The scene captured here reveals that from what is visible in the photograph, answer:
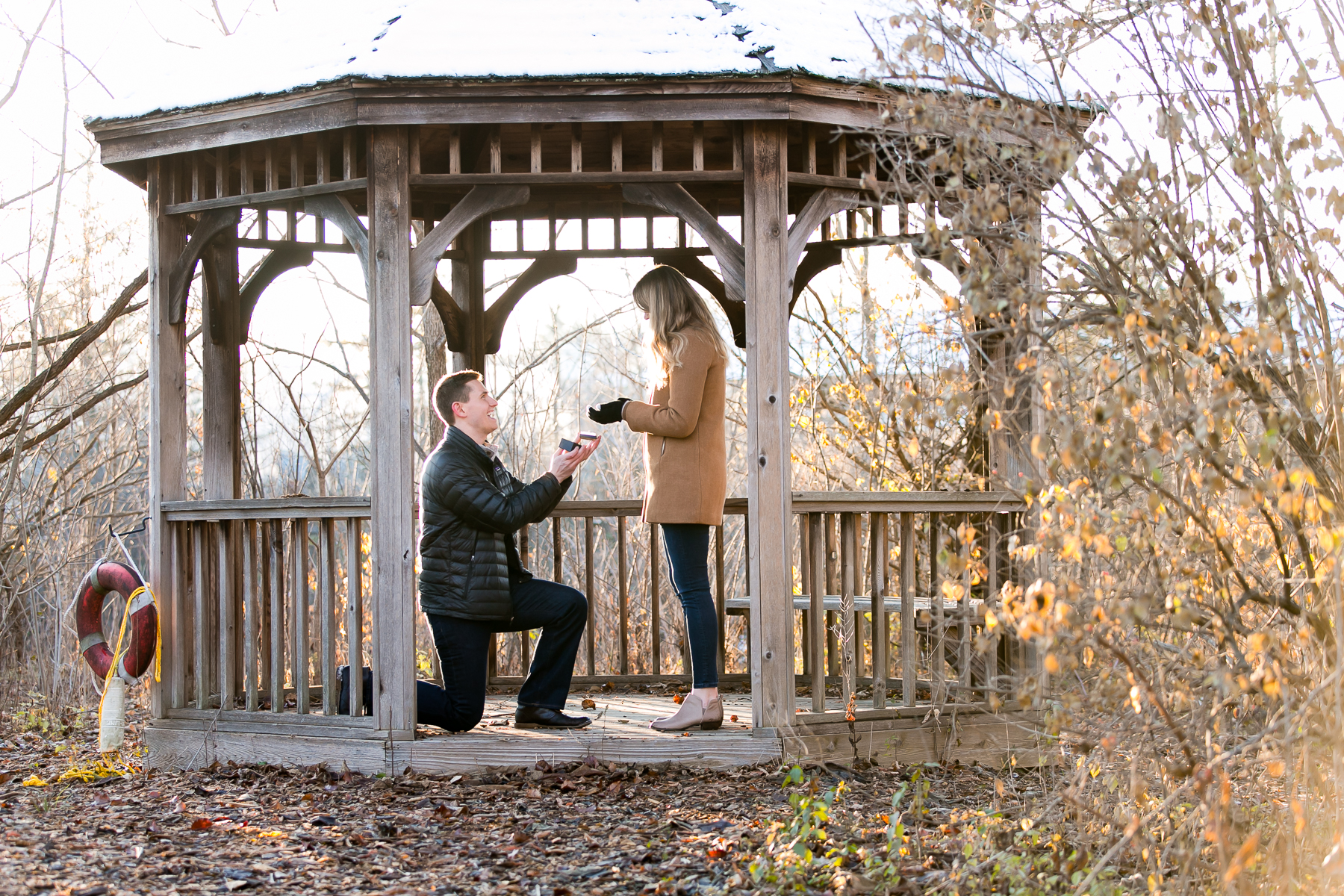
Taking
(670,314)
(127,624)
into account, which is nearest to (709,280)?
(670,314)

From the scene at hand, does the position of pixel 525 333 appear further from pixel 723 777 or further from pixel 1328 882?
pixel 1328 882

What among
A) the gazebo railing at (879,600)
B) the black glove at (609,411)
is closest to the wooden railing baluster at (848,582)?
the gazebo railing at (879,600)

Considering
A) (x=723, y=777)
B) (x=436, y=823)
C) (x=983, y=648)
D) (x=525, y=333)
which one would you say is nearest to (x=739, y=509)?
(x=723, y=777)

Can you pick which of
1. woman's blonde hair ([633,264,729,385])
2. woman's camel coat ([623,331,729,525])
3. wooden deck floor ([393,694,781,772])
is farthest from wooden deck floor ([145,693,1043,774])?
woman's blonde hair ([633,264,729,385])

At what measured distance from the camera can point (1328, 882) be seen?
3273 millimetres

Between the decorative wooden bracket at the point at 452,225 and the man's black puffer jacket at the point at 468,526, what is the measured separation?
76 cm

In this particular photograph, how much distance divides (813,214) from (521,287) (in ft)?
8.76

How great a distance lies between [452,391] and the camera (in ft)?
19.5

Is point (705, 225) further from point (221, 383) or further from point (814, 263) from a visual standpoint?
point (221, 383)

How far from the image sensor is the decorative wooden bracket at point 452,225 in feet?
18.7

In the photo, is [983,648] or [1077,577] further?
[1077,577]

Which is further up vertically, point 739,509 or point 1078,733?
point 739,509

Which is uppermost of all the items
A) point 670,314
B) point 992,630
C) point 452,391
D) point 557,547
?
point 670,314

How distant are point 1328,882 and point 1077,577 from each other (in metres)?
1.10
